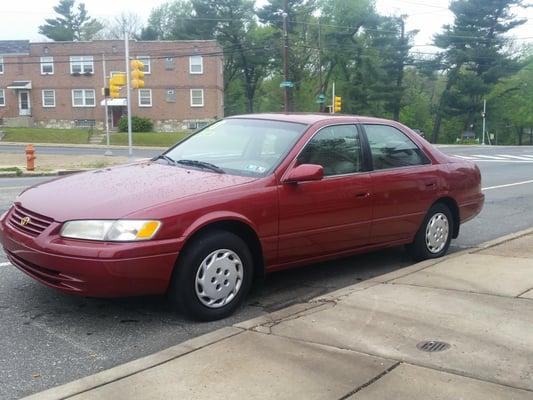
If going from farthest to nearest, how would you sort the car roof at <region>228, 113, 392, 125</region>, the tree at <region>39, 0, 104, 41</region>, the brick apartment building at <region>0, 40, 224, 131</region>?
the tree at <region>39, 0, 104, 41</region> → the brick apartment building at <region>0, 40, 224, 131</region> → the car roof at <region>228, 113, 392, 125</region>

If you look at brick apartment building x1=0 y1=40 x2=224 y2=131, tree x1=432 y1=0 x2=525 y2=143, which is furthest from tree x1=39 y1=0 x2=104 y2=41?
tree x1=432 y1=0 x2=525 y2=143

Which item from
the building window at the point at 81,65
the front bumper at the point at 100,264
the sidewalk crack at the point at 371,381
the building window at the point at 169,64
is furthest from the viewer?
the building window at the point at 81,65

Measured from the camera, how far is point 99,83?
53344 mm

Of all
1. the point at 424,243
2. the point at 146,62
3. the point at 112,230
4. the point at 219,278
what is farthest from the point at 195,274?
the point at 146,62

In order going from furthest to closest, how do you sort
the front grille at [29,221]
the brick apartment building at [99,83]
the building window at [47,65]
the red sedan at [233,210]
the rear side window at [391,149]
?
the building window at [47,65], the brick apartment building at [99,83], the rear side window at [391,149], the front grille at [29,221], the red sedan at [233,210]

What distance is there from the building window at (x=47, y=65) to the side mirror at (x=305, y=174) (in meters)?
53.8

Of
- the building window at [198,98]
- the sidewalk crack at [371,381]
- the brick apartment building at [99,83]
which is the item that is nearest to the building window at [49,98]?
the brick apartment building at [99,83]

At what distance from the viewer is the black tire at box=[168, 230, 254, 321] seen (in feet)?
14.1

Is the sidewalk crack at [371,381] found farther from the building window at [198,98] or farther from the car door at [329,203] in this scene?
the building window at [198,98]

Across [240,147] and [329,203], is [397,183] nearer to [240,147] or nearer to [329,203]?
[329,203]

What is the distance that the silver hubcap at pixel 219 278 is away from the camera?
4.41 meters

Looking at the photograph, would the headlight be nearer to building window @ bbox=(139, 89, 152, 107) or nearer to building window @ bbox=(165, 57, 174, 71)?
building window @ bbox=(165, 57, 174, 71)

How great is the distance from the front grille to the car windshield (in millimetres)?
1372

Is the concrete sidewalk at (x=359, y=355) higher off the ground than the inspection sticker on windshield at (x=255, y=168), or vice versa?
the inspection sticker on windshield at (x=255, y=168)
